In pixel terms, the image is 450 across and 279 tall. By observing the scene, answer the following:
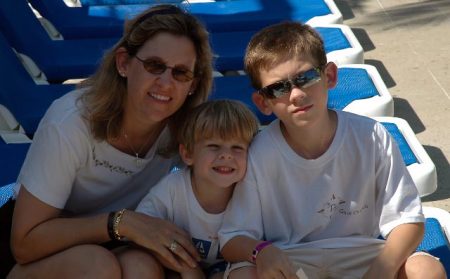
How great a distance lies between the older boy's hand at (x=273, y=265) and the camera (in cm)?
278

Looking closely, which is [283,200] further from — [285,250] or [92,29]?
[92,29]

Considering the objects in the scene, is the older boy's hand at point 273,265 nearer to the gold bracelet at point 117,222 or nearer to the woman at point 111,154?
the woman at point 111,154

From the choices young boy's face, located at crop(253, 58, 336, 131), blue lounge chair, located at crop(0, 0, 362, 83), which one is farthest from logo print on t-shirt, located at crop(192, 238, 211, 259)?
blue lounge chair, located at crop(0, 0, 362, 83)

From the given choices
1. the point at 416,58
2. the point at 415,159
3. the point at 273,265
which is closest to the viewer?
the point at 273,265

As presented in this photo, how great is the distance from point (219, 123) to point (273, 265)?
1.55ft

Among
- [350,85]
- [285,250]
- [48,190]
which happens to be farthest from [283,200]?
[350,85]

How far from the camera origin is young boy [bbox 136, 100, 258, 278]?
2.95 m

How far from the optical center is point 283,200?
3018mm

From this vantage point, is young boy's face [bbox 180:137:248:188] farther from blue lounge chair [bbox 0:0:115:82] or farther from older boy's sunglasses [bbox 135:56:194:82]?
blue lounge chair [bbox 0:0:115:82]

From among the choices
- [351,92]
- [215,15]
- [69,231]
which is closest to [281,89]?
[69,231]

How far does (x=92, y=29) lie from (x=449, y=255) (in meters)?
3.14

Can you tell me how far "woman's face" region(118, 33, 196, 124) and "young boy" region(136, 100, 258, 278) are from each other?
9 cm

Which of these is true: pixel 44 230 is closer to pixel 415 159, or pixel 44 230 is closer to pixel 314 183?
pixel 314 183

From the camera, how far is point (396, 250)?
114 inches
